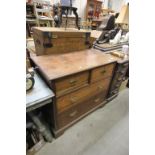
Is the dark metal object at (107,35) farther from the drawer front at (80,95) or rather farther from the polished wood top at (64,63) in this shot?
the drawer front at (80,95)

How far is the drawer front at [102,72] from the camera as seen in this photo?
4.10 ft

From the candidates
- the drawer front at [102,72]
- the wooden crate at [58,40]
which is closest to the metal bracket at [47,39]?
the wooden crate at [58,40]

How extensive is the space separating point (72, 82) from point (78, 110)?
1.58ft

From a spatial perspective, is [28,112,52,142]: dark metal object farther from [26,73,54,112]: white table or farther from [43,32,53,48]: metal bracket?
[43,32,53,48]: metal bracket

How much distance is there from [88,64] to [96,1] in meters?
4.60

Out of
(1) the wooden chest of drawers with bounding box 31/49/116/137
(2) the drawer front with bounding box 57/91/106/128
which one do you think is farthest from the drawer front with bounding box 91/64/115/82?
(2) the drawer front with bounding box 57/91/106/128

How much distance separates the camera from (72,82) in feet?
3.53

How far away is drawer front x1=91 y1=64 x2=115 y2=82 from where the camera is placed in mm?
1251

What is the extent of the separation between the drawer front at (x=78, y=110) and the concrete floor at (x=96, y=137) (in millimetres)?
145

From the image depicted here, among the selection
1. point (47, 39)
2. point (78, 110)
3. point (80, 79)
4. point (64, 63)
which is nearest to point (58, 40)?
point (47, 39)

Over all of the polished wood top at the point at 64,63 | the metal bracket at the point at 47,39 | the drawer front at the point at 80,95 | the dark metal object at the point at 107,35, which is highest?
the dark metal object at the point at 107,35
